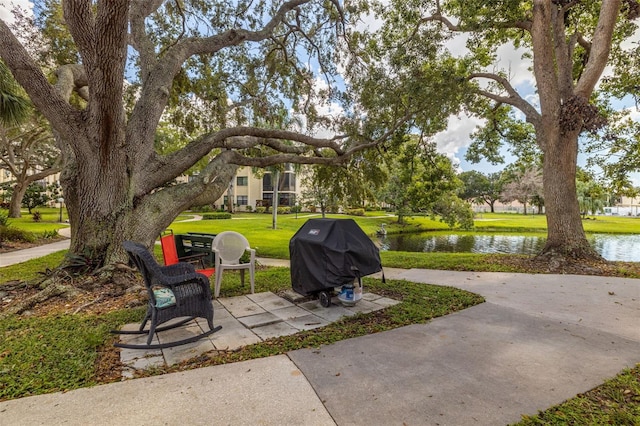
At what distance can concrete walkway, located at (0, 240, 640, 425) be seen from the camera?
2.23 m

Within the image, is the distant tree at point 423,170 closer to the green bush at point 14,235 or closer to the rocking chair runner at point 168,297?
the rocking chair runner at point 168,297

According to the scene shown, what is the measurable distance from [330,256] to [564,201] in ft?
26.3

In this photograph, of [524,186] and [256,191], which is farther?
[524,186]

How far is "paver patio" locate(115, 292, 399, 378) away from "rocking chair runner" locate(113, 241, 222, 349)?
95 millimetres

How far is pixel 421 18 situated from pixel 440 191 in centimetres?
674

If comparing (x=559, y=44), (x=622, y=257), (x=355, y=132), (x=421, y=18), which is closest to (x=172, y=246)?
(x=355, y=132)

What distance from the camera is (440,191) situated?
13.2m

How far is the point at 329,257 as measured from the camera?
4.39 metres

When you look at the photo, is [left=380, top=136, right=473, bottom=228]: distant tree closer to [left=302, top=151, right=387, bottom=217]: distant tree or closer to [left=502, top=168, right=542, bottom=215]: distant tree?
[left=302, top=151, right=387, bottom=217]: distant tree

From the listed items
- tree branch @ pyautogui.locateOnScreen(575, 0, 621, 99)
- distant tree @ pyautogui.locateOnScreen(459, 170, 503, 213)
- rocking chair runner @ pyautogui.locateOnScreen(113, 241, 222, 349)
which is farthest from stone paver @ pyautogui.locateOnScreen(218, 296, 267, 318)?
distant tree @ pyautogui.locateOnScreen(459, 170, 503, 213)

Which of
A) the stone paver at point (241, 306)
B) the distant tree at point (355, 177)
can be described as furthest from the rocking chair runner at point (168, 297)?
the distant tree at point (355, 177)

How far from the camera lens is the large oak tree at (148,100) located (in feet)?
17.1

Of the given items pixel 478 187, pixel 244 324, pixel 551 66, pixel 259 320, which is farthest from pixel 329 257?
pixel 478 187

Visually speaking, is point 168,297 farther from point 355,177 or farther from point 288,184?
point 288,184
